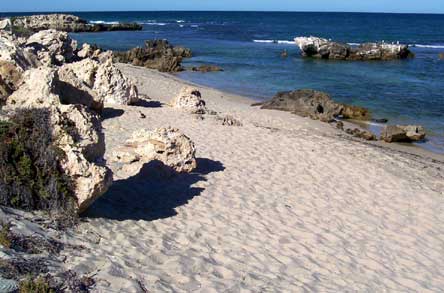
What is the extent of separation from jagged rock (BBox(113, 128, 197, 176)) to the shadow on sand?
14 cm

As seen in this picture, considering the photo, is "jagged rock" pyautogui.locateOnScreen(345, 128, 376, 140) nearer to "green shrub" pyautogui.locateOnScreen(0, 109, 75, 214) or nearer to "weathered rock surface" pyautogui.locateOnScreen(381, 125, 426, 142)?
"weathered rock surface" pyautogui.locateOnScreen(381, 125, 426, 142)

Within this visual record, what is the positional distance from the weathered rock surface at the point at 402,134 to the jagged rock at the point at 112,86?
28.5 feet

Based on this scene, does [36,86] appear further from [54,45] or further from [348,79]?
[348,79]

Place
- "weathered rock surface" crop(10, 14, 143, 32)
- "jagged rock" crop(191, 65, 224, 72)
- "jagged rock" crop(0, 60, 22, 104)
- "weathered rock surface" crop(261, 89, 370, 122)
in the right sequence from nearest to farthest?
"jagged rock" crop(0, 60, 22, 104) < "weathered rock surface" crop(261, 89, 370, 122) < "jagged rock" crop(191, 65, 224, 72) < "weathered rock surface" crop(10, 14, 143, 32)

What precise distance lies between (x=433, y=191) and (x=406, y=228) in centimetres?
290

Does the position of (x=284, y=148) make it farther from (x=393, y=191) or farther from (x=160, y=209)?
(x=160, y=209)

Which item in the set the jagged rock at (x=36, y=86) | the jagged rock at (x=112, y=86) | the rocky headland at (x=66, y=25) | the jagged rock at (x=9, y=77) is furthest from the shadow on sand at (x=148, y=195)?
the rocky headland at (x=66, y=25)

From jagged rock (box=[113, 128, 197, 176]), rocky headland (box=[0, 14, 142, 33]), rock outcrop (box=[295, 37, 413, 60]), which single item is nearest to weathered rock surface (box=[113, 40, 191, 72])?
rock outcrop (box=[295, 37, 413, 60])

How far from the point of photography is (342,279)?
22.6ft

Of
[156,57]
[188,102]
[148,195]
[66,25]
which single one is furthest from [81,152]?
[66,25]

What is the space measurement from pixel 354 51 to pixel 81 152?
44.1 metres

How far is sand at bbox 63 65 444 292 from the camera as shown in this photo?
20.5ft

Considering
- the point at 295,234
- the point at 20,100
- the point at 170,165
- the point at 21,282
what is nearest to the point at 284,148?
the point at 170,165

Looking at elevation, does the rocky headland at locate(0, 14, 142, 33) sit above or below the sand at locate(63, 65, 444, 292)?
above
